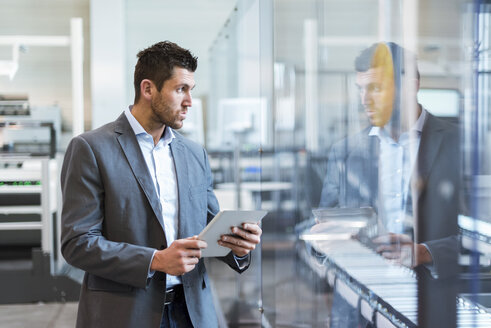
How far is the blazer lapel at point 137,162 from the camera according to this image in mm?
1698

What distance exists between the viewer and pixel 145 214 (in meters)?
1.71

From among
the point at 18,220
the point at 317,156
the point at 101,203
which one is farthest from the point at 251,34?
the point at 18,220

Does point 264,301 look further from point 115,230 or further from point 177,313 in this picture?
→ point 115,230

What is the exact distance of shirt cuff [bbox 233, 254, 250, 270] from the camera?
1.85 metres

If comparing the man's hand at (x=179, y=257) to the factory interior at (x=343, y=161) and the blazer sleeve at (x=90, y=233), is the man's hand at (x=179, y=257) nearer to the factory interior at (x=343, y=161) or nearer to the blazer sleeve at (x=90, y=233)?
the blazer sleeve at (x=90, y=233)

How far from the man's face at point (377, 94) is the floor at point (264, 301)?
705mm

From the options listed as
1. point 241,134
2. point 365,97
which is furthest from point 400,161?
point 241,134

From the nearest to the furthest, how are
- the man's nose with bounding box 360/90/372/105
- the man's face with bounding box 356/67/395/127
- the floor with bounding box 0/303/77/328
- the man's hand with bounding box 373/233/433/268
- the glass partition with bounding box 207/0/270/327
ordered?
the man's hand with bounding box 373/233/433/268 → the man's face with bounding box 356/67/395/127 → the man's nose with bounding box 360/90/372/105 → the glass partition with bounding box 207/0/270/327 → the floor with bounding box 0/303/77/328

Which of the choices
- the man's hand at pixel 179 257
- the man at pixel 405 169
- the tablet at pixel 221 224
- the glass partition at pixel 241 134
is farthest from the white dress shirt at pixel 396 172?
the glass partition at pixel 241 134

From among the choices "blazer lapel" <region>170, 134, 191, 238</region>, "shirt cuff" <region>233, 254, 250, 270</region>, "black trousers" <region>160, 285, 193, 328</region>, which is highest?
"blazer lapel" <region>170, 134, 191, 238</region>

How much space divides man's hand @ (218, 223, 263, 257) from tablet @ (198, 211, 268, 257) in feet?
0.05

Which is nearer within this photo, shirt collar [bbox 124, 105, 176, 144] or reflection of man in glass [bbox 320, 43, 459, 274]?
reflection of man in glass [bbox 320, 43, 459, 274]

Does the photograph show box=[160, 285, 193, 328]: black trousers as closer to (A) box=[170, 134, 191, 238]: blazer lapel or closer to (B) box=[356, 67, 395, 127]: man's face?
(A) box=[170, 134, 191, 238]: blazer lapel

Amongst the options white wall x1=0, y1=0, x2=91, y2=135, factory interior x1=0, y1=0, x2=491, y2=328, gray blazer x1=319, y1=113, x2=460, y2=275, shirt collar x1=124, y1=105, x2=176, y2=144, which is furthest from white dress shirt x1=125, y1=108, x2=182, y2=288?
white wall x1=0, y1=0, x2=91, y2=135
